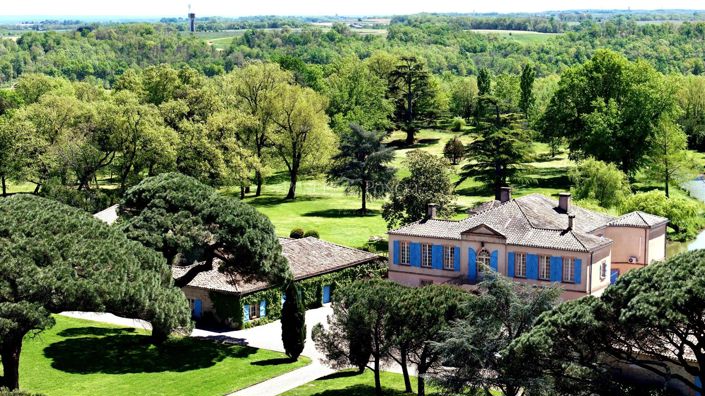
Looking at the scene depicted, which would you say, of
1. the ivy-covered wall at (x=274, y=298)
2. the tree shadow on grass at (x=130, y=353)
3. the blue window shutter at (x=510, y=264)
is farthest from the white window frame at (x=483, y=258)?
the tree shadow on grass at (x=130, y=353)

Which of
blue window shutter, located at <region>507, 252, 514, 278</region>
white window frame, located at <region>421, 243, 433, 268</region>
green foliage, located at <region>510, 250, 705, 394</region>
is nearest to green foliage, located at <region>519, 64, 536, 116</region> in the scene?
white window frame, located at <region>421, 243, 433, 268</region>

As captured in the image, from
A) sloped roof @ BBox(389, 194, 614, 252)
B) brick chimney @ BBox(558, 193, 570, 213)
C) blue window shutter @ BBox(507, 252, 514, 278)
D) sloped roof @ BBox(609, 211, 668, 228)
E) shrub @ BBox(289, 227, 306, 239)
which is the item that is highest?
brick chimney @ BBox(558, 193, 570, 213)

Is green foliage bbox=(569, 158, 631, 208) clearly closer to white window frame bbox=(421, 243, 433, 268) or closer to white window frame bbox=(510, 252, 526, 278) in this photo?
white window frame bbox=(421, 243, 433, 268)

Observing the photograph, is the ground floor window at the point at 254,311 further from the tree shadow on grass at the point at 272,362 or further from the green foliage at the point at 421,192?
the green foliage at the point at 421,192

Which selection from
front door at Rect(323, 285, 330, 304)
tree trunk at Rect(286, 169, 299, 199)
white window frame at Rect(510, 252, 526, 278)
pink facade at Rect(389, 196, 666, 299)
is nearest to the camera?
pink facade at Rect(389, 196, 666, 299)

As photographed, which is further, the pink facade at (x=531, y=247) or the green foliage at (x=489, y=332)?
the pink facade at (x=531, y=247)

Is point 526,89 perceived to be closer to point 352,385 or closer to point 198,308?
point 198,308

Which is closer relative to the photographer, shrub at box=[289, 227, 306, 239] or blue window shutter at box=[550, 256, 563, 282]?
blue window shutter at box=[550, 256, 563, 282]

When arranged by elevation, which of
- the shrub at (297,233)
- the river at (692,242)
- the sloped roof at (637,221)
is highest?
the sloped roof at (637,221)
